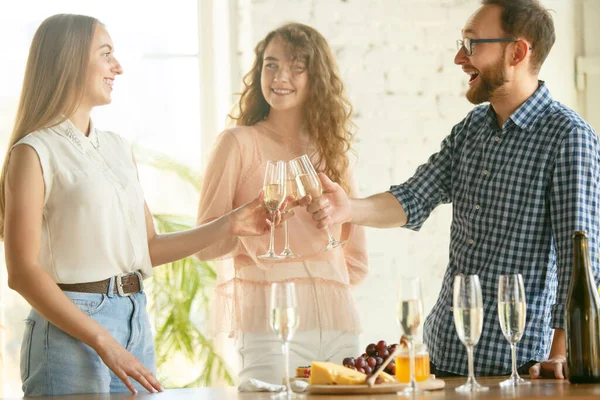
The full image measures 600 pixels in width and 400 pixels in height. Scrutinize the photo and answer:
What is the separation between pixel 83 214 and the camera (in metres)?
2.42

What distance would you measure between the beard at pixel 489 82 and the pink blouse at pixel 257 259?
0.73 m

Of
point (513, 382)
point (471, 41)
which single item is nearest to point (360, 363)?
point (513, 382)

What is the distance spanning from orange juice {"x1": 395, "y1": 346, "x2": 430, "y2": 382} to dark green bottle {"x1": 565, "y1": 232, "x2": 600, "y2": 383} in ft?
1.09

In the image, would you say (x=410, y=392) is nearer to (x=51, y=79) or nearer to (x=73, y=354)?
(x=73, y=354)

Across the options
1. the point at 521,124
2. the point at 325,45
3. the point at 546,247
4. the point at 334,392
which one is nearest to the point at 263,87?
the point at 325,45

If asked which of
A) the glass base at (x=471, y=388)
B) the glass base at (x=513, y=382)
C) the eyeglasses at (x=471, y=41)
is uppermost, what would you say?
the eyeglasses at (x=471, y=41)

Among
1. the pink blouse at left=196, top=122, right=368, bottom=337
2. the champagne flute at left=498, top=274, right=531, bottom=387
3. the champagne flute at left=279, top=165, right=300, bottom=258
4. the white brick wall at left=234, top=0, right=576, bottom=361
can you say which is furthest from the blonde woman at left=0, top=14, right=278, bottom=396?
the white brick wall at left=234, top=0, right=576, bottom=361

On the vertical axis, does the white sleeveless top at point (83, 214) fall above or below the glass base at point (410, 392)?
above

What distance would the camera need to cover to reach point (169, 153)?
13.6ft

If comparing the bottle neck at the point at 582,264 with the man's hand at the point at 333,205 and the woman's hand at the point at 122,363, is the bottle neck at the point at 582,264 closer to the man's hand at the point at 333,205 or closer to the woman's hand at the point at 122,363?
the man's hand at the point at 333,205

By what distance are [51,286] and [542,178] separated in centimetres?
137

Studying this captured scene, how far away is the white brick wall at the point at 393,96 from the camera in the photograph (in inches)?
156

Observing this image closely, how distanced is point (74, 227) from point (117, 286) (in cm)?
21

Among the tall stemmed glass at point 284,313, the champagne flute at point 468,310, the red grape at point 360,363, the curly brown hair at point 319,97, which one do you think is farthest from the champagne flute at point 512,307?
the curly brown hair at point 319,97
